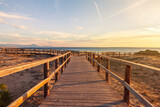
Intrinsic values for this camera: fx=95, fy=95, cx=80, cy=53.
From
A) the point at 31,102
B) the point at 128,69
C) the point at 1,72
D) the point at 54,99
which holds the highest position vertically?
the point at 1,72

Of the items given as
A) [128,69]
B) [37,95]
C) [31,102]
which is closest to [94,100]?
[128,69]

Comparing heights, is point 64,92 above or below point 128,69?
below

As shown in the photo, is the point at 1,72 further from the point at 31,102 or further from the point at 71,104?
the point at 31,102

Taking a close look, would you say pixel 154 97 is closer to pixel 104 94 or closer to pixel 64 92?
pixel 104 94

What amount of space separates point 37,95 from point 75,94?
3.58 meters

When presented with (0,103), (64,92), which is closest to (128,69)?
(64,92)

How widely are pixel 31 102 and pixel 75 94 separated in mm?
3210

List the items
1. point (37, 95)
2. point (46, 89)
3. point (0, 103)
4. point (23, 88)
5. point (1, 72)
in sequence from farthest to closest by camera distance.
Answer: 1. point (23, 88)
2. point (37, 95)
3. point (0, 103)
4. point (46, 89)
5. point (1, 72)

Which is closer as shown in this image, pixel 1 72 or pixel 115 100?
pixel 1 72

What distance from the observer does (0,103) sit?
4.32 meters

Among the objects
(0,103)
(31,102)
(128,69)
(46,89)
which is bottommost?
(31,102)

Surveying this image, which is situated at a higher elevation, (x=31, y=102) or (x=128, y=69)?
(x=128, y=69)

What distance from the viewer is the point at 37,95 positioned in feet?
18.6

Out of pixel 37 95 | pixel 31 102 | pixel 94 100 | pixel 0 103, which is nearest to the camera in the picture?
pixel 94 100
